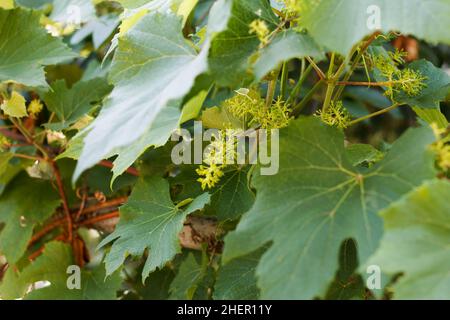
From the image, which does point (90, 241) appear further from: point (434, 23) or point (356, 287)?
point (434, 23)

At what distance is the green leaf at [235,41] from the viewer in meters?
0.66

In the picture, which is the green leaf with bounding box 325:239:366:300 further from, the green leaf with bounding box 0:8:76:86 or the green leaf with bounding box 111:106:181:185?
the green leaf with bounding box 0:8:76:86

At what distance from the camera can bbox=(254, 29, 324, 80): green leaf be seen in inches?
24.2

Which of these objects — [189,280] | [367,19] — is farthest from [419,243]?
[189,280]

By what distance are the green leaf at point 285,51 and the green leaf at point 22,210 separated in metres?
0.75

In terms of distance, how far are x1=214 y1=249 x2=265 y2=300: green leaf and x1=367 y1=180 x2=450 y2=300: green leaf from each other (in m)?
0.32

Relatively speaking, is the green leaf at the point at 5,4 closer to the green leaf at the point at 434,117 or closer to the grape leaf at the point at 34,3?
the grape leaf at the point at 34,3

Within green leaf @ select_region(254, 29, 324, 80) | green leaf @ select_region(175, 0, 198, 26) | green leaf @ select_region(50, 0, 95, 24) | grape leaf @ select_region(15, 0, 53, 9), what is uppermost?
grape leaf @ select_region(15, 0, 53, 9)

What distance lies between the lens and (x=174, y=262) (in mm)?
1253

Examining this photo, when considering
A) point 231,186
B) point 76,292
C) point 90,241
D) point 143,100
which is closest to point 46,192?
point 76,292

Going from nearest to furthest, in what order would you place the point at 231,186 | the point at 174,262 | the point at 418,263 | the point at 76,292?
1. the point at 418,263
2. the point at 231,186
3. the point at 76,292
4. the point at 174,262

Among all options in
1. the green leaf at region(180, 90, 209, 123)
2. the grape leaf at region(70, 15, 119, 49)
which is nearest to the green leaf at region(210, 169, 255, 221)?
the green leaf at region(180, 90, 209, 123)

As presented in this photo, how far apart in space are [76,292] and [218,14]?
2.29 ft

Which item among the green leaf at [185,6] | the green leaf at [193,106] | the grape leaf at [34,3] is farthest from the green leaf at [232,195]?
the grape leaf at [34,3]
